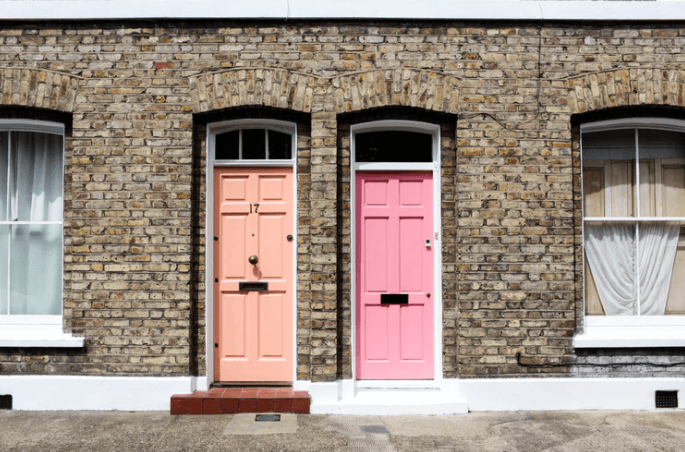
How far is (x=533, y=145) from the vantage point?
5.57m

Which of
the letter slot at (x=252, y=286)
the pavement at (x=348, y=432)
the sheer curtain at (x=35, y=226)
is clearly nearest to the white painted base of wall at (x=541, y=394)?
the pavement at (x=348, y=432)

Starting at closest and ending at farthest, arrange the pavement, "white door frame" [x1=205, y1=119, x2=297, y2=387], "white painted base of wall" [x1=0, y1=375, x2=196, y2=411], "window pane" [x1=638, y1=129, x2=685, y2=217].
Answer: the pavement → "white painted base of wall" [x1=0, y1=375, x2=196, y2=411] → "white door frame" [x1=205, y1=119, x2=297, y2=387] → "window pane" [x1=638, y1=129, x2=685, y2=217]

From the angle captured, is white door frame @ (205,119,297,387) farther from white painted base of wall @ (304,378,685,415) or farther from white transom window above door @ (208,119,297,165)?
white painted base of wall @ (304,378,685,415)

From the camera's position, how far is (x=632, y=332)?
5672 millimetres

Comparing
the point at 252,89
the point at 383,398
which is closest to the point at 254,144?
the point at 252,89

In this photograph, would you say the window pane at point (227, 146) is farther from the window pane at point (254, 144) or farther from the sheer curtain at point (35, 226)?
the sheer curtain at point (35, 226)

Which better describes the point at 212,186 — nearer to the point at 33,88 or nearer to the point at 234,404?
the point at 33,88

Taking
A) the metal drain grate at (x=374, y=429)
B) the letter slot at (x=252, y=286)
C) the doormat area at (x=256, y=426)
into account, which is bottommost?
the metal drain grate at (x=374, y=429)

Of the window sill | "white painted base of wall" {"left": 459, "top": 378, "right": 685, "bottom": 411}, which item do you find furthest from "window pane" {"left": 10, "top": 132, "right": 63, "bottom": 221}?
"white painted base of wall" {"left": 459, "top": 378, "right": 685, "bottom": 411}

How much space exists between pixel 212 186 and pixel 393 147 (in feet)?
6.50

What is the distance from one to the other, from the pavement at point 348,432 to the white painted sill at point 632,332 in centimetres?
67

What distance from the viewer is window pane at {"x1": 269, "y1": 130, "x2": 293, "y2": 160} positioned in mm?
5805

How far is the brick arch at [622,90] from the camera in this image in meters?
5.54

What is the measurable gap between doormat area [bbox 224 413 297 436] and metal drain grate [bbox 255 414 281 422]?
3 cm
